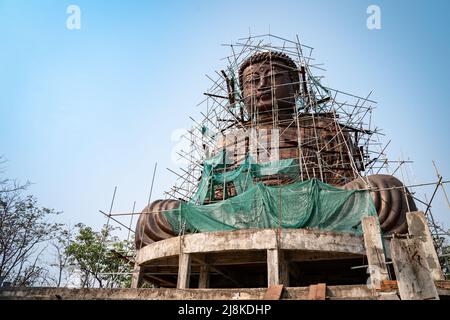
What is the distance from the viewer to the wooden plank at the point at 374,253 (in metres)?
8.26

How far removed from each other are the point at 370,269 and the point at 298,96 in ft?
44.0

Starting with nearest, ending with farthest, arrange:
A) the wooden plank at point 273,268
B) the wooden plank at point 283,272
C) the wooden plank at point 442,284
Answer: the wooden plank at point 442,284, the wooden plank at point 273,268, the wooden plank at point 283,272

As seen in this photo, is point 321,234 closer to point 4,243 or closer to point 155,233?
point 155,233

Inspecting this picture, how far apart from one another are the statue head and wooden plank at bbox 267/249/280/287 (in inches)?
431

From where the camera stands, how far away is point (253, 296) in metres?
7.28

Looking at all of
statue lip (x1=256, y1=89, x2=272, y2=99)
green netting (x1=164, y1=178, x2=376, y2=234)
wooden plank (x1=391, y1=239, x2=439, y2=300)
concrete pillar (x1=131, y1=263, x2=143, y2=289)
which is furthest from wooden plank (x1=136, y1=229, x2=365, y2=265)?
statue lip (x1=256, y1=89, x2=272, y2=99)

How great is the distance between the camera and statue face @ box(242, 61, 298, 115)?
1977 cm

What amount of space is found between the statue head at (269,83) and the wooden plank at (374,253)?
11.4 metres

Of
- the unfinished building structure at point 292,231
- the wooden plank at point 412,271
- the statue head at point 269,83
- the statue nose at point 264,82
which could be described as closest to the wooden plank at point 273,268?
the unfinished building structure at point 292,231

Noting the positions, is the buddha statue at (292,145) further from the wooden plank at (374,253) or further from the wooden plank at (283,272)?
the wooden plank at (283,272)

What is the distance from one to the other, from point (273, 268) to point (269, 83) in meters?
13.3

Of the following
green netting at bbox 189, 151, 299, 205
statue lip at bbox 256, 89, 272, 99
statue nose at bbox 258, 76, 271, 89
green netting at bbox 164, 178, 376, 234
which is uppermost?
statue nose at bbox 258, 76, 271, 89

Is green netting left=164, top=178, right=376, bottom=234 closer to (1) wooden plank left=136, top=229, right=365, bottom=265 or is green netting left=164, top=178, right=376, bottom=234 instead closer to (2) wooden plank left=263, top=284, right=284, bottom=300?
(1) wooden plank left=136, top=229, right=365, bottom=265
